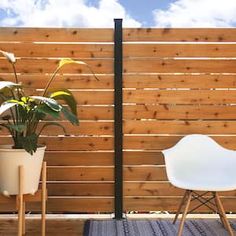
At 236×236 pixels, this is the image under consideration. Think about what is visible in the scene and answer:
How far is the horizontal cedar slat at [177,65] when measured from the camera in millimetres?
3156

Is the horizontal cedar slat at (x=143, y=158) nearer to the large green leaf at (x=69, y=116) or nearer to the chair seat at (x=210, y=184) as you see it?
the chair seat at (x=210, y=184)

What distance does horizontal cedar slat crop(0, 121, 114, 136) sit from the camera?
3139 millimetres

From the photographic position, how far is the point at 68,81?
3133 millimetres

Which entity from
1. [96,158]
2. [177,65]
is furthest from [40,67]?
[177,65]

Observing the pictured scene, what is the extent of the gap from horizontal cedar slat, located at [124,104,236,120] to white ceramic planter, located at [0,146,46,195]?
0.92 meters

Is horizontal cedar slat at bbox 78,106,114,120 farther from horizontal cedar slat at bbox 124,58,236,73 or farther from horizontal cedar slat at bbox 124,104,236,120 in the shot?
horizontal cedar slat at bbox 124,58,236,73

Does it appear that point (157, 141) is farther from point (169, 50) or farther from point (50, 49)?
point (50, 49)

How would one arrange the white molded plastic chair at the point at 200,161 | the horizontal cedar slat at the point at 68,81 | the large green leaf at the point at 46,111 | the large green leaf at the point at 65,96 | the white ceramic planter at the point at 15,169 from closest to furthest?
the large green leaf at the point at 46,111
the white ceramic planter at the point at 15,169
the large green leaf at the point at 65,96
the white molded plastic chair at the point at 200,161
the horizontal cedar slat at the point at 68,81

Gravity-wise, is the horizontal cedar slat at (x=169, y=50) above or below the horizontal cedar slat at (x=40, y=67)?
above

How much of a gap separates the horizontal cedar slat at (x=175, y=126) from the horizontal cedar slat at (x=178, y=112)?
4 cm

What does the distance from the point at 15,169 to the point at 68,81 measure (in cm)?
94

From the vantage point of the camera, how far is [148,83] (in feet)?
10.3

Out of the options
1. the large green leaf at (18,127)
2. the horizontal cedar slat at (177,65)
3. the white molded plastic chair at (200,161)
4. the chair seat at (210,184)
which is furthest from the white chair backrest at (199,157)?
→ the large green leaf at (18,127)

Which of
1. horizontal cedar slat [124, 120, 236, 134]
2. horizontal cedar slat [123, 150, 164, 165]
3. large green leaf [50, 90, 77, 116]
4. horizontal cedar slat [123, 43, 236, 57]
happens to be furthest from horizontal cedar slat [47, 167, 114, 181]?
horizontal cedar slat [123, 43, 236, 57]
